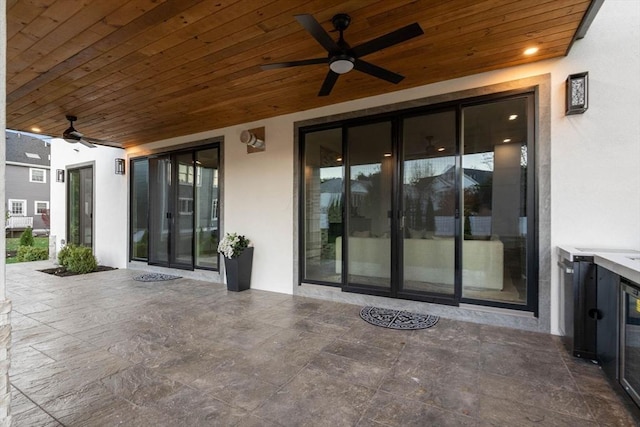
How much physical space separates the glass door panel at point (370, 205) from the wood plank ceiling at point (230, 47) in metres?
0.62

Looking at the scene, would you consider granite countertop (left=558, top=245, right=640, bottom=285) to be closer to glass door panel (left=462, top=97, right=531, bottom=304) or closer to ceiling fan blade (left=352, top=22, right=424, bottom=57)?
glass door panel (left=462, top=97, right=531, bottom=304)

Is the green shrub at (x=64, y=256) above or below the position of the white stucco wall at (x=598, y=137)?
below

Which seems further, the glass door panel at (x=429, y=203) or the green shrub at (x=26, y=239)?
the green shrub at (x=26, y=239)

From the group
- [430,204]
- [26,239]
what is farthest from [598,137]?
[26,239]

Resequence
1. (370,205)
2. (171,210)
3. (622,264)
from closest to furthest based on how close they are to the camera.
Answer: (622,264) < (370,205) < (171,210)

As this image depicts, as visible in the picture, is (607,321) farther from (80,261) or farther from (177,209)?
(80,261)

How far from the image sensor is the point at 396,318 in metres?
3.58

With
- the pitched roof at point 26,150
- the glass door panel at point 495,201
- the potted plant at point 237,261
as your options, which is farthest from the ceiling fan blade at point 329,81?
the pitched roof at point 26,150

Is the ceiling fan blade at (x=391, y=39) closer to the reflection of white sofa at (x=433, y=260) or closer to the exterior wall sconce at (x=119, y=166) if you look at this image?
the reflection of white sofa at (x=433, y=260)

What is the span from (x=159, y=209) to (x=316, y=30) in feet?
18.9

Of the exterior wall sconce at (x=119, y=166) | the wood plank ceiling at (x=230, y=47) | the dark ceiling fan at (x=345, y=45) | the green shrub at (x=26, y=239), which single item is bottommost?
the green shrub at (x=26, y=239)

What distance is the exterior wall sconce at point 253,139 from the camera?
485cm

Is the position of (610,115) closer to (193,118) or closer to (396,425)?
(396,425)

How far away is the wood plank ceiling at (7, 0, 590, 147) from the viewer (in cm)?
237
